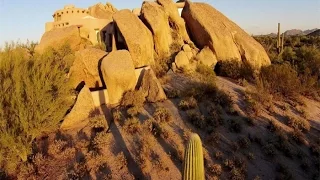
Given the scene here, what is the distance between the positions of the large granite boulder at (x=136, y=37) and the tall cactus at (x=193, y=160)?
9331 mm

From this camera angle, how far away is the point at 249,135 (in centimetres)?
1207


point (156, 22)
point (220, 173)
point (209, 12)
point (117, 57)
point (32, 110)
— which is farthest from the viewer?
point (209, 12)

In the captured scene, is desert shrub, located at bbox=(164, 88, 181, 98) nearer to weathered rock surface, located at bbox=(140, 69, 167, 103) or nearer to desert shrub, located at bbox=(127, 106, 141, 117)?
weathered rock surface, located at bbox=(140, 69, 167, 103)

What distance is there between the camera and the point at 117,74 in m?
14.1

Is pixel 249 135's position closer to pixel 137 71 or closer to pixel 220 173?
pixel 220 173

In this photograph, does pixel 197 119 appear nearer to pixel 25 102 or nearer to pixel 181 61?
pixel 181 61

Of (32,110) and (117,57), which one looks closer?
(32,110)

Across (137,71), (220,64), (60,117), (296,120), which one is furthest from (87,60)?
(296,120)

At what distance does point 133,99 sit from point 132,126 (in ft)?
6.39

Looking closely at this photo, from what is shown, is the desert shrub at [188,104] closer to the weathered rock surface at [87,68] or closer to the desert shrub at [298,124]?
the desert shrub at [298,124]

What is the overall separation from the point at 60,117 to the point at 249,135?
775 centimetres

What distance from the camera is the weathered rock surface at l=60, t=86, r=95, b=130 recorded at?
41.6 feet

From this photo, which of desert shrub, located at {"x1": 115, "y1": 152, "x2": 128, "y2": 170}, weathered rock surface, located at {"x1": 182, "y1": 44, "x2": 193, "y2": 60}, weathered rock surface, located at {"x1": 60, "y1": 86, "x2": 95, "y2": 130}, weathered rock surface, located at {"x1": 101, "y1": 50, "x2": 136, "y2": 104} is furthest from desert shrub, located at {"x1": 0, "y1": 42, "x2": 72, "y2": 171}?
weathered rock surface, located at {"x1": 182, "y1": 44, "x2": 193, "y2": 60}

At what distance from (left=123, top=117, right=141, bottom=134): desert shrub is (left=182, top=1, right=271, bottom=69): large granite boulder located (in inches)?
322
